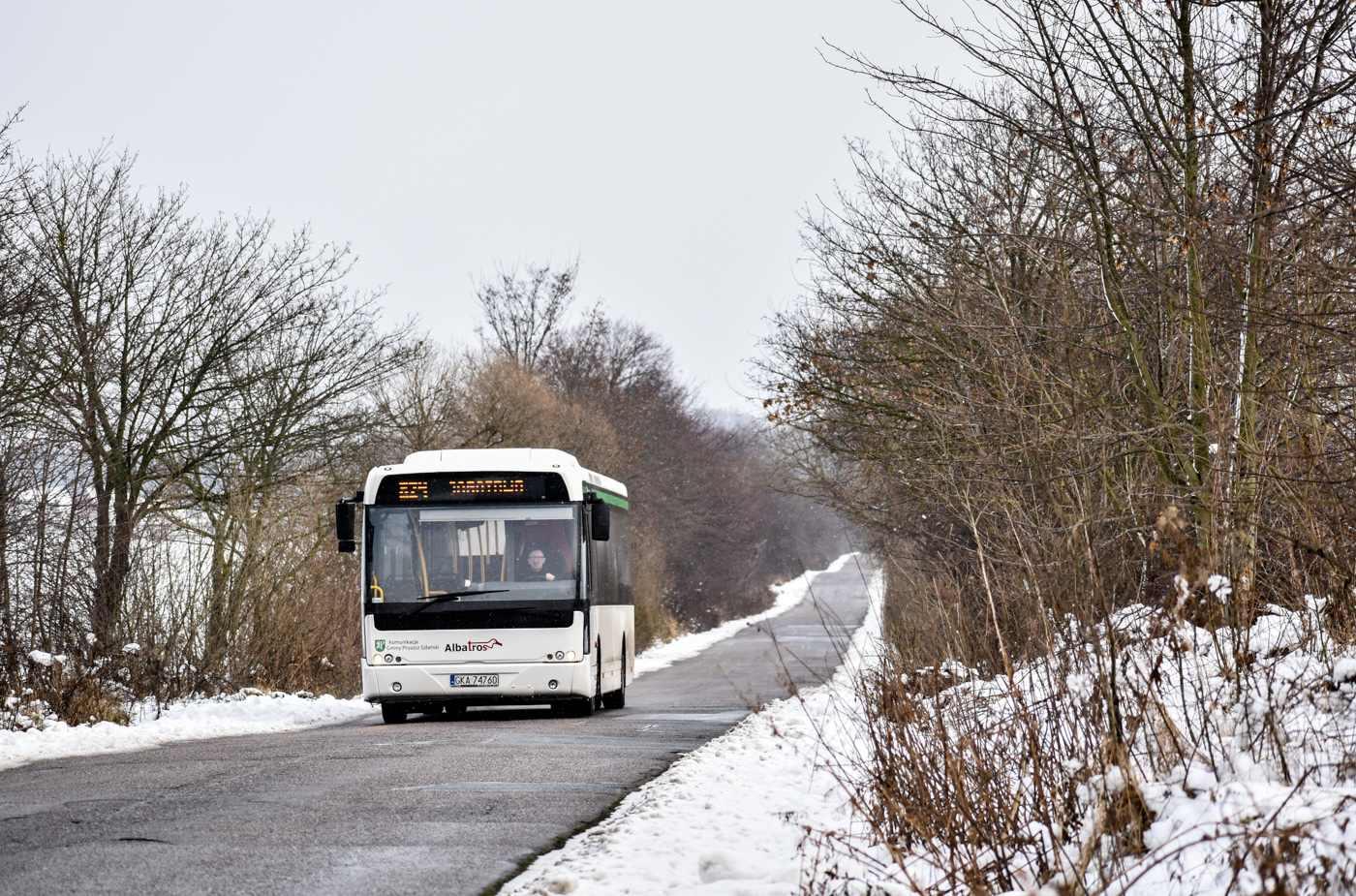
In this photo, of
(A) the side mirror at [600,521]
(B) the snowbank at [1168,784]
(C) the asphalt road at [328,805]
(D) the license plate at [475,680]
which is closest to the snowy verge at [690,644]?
(A) the side mirror at [600,521]

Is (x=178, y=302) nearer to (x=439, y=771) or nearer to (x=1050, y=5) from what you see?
(x=439, y=771)

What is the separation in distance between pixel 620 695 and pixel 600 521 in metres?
3.98

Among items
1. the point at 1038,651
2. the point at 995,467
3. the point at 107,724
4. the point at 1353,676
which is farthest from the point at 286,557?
the point at 1353,676

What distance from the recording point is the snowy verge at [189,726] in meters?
13.0

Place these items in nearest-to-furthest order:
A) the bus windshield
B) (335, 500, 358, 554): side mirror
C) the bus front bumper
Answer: (335, 500, 358, 554): side mirror < the bus front bumper < the bus windshield

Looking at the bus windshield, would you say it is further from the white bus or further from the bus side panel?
the bus side panel

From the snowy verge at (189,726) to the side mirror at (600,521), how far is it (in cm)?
390

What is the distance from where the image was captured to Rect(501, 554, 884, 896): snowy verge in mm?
6207

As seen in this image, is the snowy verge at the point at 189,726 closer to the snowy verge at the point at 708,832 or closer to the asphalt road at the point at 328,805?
the asphalt road at the point at 328,805

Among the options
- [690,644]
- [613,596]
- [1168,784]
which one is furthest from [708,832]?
[690,644]

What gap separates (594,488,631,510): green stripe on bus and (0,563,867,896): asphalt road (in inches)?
148

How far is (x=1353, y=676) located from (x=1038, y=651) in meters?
2.02

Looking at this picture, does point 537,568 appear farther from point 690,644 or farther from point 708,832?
point 690,644

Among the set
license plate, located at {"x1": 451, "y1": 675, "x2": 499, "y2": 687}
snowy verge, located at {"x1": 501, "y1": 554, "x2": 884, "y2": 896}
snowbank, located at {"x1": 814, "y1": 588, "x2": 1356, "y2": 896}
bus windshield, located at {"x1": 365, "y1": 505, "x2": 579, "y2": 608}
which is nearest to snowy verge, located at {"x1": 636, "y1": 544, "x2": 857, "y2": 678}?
bus windshield, located at {"x1": 365, "y1": 505, "x2": 579, "y2": 608}
